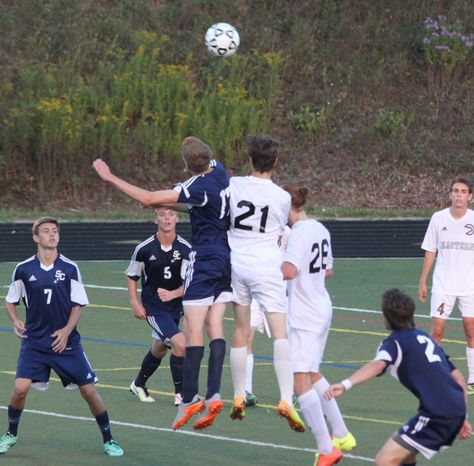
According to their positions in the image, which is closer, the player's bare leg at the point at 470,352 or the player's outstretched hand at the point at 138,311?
the player's outstretched hand at the point at 138,311

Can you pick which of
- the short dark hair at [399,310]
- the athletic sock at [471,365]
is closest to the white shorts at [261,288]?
the short dark hair at [399,310]

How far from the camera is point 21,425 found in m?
10.1

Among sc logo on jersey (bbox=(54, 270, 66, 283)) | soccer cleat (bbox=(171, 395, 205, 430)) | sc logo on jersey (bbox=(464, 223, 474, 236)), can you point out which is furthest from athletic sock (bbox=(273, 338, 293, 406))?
sc logo on jersey (bbox=(464, 223, 474, 236))

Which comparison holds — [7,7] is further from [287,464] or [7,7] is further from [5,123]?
[287,464]

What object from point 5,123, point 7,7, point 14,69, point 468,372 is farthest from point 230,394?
point 7,7

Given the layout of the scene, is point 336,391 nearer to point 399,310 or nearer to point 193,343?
point 399,310

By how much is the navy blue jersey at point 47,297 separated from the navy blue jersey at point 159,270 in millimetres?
1998

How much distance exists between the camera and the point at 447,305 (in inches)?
473

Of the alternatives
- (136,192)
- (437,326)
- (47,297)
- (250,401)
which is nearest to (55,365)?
(47,297)

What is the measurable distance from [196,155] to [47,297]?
1.54 metres

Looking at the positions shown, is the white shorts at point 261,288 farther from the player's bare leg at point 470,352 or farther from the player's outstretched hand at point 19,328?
the player's bare leg at point 470,352

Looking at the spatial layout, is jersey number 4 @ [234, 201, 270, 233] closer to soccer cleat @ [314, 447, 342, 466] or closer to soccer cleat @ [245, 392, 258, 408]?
soccer cleat @ [314, 447, 342, 466]

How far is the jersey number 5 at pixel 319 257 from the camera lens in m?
8.80

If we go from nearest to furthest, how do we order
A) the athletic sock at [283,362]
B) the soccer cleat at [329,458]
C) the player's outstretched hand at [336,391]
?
1. the player's outstretched hand at [336,391]
2. the soccer cleat at [329,458]
3. the athletic sock at [283,362]
